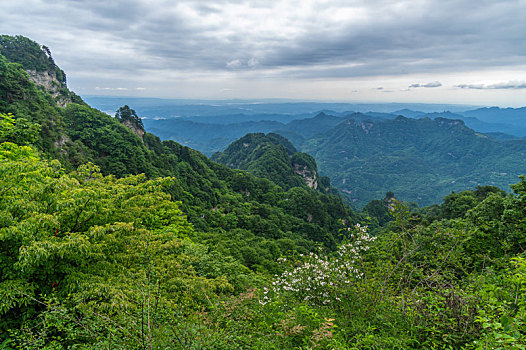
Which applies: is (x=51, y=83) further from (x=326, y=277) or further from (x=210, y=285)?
(x=326, y=277)

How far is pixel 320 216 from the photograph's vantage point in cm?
6600

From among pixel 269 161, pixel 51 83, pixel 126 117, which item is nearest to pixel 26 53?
pixel 51 83

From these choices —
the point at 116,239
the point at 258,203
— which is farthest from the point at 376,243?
the point at 258,203

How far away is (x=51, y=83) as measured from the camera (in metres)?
54.8

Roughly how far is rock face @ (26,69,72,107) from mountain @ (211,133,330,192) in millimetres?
56787

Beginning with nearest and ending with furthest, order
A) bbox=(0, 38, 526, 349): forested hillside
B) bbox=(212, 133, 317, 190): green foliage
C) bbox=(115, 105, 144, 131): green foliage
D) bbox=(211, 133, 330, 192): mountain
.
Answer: bbox=(0, 38, 526, 349): forested hillside
bbox=(115, 105, 144, 131): green foliage
bbox=(212, 133, 317, 190): green foliage
bbox=(211, 133, 330, 192): mountain

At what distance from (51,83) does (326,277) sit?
71.2 m

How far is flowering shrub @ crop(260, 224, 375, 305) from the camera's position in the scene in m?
7.03

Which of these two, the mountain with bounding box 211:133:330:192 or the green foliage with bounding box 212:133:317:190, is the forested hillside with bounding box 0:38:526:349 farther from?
the mountain with bounding box 211:133:330:192

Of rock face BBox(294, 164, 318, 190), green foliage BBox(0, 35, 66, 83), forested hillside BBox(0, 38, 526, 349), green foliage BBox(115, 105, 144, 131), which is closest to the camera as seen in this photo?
forested hillside BBox(0, 38, 526, 349)

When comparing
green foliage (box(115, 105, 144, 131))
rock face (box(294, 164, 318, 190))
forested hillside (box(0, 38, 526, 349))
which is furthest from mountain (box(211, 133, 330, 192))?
forested hillside (box(0, 38, 526, 349))

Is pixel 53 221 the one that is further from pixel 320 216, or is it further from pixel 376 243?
pixel 320 216

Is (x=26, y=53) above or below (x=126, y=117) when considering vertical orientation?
above

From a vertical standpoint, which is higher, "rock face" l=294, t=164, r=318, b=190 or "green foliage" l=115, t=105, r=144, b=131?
"green foliage" l=115, t=105, r=144, b=131
